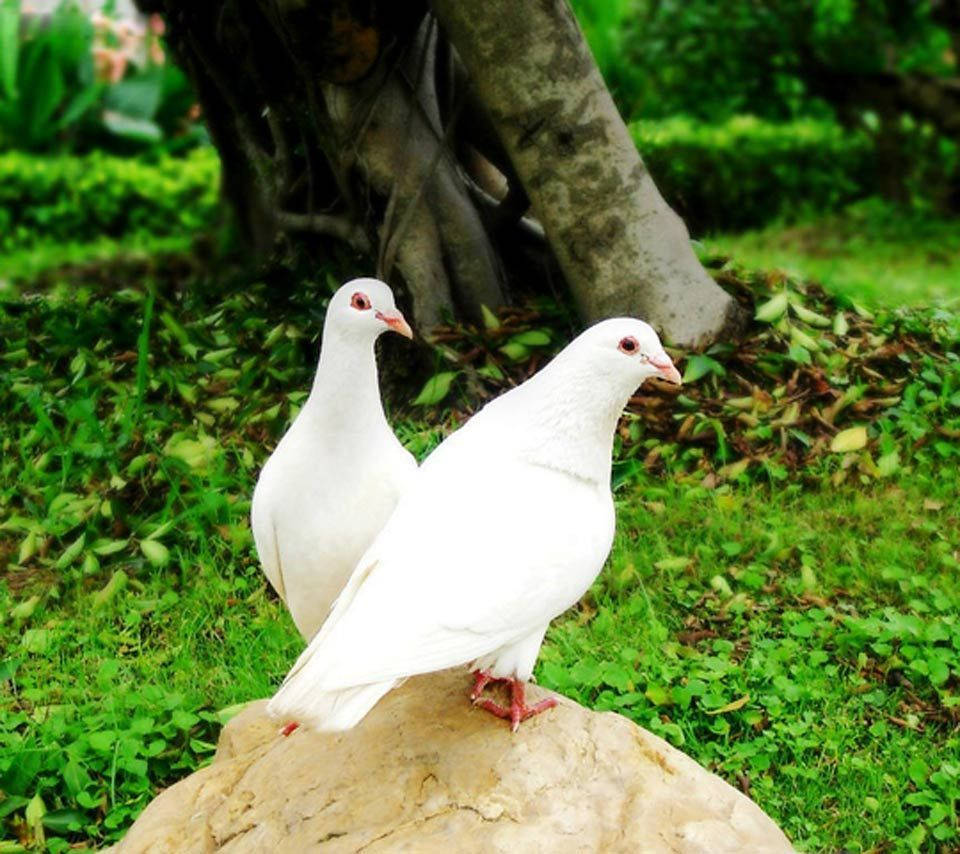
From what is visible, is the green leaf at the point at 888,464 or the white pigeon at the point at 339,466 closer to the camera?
the white pigeon at the point at 339,466

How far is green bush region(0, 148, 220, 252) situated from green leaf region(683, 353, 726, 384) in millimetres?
5695

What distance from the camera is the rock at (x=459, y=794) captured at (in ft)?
8.15

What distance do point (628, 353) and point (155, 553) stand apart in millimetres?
1975

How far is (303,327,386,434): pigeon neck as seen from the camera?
9.00 feet

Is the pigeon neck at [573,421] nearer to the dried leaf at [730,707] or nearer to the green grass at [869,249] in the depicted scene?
the dried leaf at [730,707]

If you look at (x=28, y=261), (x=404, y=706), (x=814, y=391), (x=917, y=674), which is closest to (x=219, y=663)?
(x=404, y=706)

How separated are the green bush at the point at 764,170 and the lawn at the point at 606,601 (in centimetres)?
508

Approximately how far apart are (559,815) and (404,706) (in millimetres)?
407

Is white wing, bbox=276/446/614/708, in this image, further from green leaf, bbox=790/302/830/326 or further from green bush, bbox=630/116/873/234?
green bush, bbox=630/116/873/234

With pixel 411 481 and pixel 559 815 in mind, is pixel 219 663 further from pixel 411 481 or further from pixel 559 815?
pixel 559 815

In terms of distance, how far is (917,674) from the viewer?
347cm

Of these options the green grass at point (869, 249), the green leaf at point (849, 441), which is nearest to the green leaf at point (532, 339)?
the green leaf at point (849, 441)

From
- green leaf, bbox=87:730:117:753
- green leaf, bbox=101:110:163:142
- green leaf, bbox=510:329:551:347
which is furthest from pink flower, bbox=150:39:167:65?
green leaf, bbox=87:730:117:753

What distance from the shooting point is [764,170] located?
400 inches
